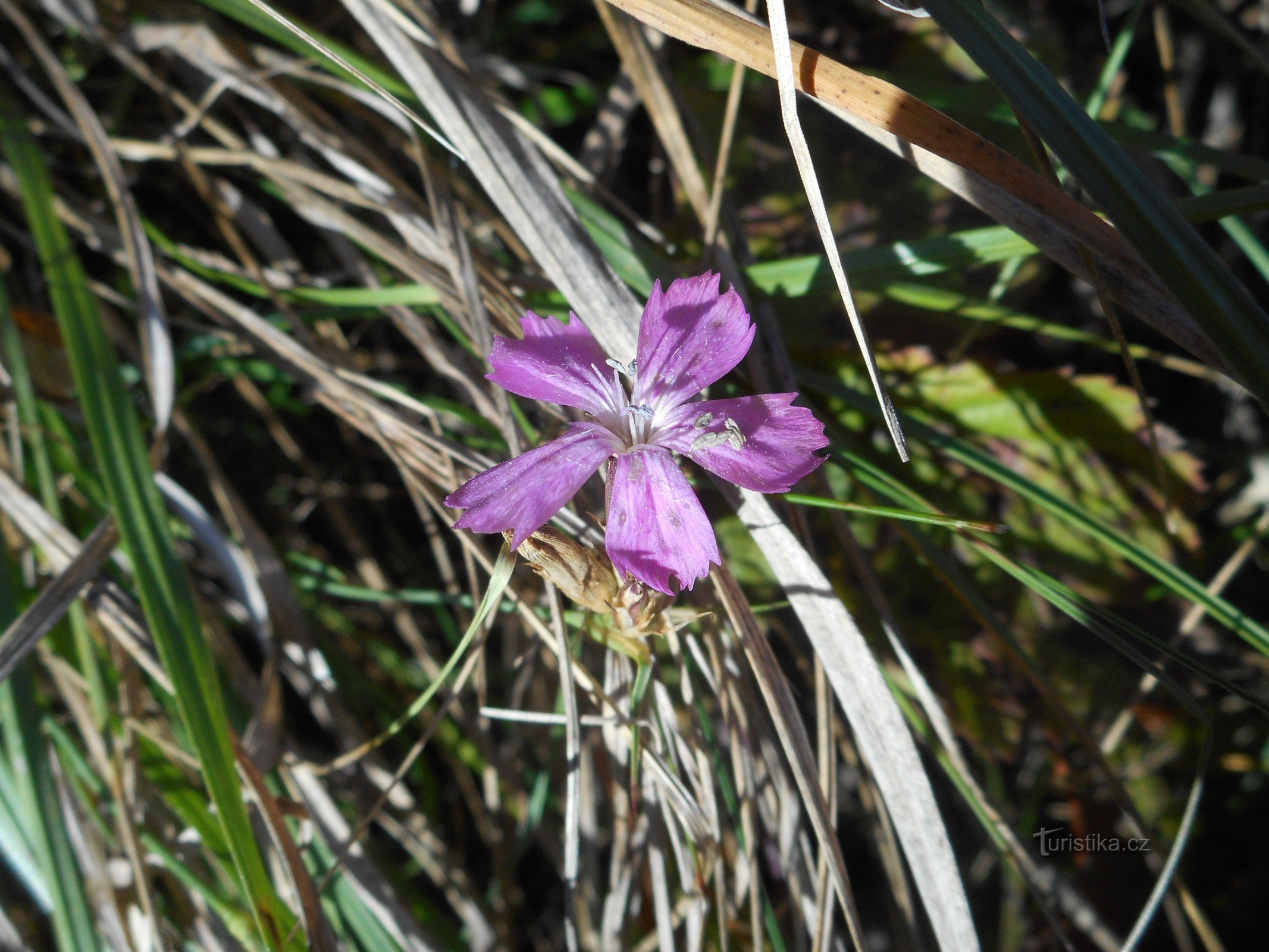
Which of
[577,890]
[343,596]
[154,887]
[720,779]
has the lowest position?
[154,887]

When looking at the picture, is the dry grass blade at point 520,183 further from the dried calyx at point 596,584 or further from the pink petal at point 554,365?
the dried calyx at point 596,584

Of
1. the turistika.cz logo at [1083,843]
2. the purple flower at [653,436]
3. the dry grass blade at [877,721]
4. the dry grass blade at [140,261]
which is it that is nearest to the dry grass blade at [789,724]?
the dry grass blade at [877,721]

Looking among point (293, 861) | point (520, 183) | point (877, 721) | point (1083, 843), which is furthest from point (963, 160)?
point (1083, 843)

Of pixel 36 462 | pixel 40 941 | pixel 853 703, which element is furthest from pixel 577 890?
pixel 36 462

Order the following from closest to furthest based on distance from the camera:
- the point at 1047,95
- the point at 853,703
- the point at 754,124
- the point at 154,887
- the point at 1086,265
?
the point at 1047,95, the point at 1086,265, the point at 853,703, the point at 154,887, the point at 754,124

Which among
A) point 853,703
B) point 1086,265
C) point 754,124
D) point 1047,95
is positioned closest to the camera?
point 1047,95

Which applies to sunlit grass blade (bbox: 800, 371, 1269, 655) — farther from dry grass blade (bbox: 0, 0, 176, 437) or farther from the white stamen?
dry grass blade (bbox: 0, 0, 176, 437)

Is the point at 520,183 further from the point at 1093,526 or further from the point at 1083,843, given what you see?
the point at 1083,843

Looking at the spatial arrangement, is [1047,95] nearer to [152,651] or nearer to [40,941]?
[152,651]
